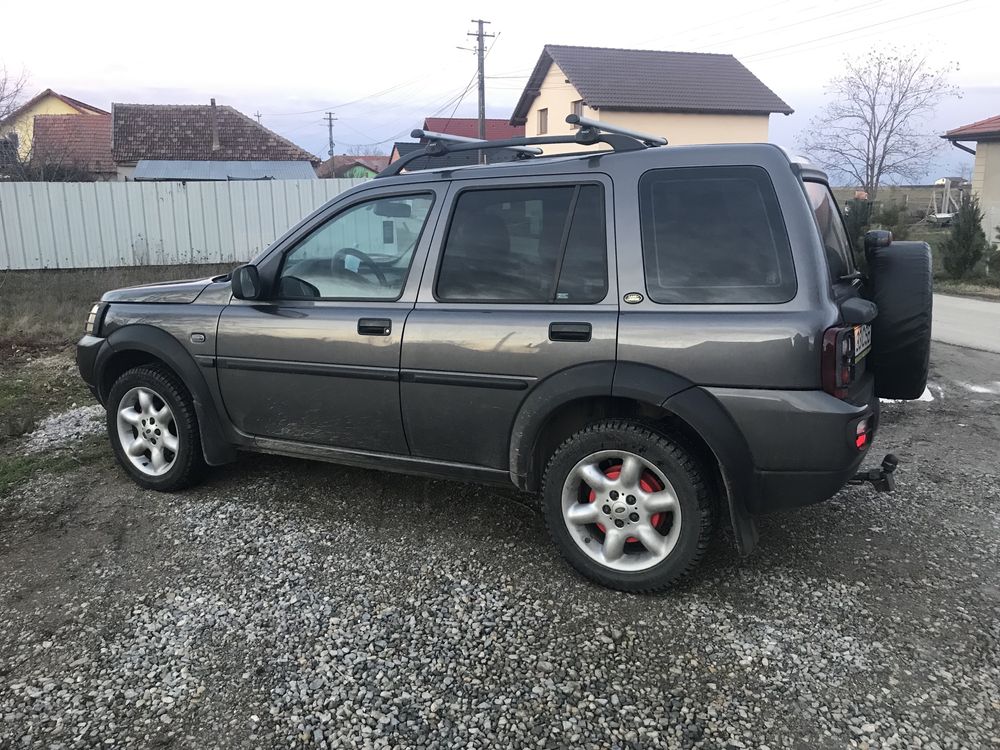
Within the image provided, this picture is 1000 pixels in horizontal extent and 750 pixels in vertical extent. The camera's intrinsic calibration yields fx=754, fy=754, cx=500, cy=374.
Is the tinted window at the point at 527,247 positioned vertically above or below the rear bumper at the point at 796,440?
above

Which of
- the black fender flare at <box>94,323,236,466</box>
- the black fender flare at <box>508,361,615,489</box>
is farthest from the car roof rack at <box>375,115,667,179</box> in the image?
the black fender flare at <box>94,323,236,466</box>

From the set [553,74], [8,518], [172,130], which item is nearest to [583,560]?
[8,518]

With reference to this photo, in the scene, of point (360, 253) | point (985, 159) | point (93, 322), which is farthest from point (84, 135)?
point (360, 253)

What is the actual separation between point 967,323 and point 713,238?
975cm

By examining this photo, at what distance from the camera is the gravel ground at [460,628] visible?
2.56m

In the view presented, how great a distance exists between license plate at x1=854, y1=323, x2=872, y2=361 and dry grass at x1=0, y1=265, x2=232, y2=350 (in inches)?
341

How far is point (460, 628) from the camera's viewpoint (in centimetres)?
313

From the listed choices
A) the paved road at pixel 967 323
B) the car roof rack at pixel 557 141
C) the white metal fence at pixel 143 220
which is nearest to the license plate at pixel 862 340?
the car roof rack at pixel 557 141

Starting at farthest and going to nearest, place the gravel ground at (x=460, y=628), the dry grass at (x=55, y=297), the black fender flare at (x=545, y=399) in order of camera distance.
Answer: the dry grass at (x=55, y=297) < the black fender flare at (x=545, y=399) < the gravel ground at (x=460, y=628)

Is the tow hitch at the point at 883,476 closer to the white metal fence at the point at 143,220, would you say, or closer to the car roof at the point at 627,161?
the car roof at the point at 627,161

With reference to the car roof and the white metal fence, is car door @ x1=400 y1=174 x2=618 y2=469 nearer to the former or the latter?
the car roof

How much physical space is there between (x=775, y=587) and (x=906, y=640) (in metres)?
0.57

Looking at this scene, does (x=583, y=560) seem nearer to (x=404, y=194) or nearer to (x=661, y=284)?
(x=661, y=284)

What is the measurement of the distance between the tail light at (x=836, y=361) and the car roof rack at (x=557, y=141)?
47.5 inches
